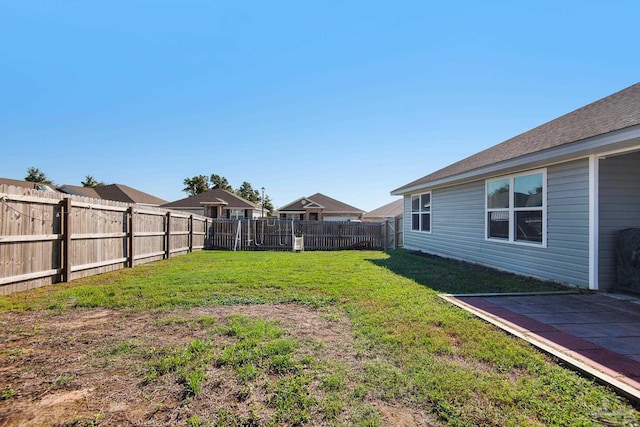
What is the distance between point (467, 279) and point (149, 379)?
599 centimetres

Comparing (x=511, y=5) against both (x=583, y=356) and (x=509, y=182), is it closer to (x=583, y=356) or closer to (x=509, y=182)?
(x=509, y=182)

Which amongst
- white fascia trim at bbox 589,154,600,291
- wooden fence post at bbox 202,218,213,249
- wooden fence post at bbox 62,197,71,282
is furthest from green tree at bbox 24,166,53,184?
white fascia trim at bbox 589,154,600,291

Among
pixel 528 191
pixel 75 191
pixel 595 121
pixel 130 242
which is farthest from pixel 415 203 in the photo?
pixel 75 191

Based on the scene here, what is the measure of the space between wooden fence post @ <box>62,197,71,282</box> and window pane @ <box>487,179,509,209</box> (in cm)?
945

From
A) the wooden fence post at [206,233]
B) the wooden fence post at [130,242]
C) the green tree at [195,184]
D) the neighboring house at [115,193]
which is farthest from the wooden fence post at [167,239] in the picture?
the green tree at [195,184]

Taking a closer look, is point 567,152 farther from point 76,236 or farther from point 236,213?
point 236,213

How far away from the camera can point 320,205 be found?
100ft

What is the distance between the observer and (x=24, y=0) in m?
6.49

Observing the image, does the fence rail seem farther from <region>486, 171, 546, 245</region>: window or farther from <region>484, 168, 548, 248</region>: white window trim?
<region>486, 171, 546, 245</region>: window

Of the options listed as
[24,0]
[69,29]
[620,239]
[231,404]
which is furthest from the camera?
[69,29]

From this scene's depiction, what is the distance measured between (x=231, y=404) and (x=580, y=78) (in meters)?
12.4

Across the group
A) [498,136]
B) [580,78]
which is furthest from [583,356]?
[498,136]

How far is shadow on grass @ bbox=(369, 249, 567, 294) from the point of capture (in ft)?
18.1

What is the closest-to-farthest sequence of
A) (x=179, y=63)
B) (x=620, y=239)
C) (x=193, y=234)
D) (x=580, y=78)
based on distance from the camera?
(x=620, y=239)
(x=580, y=78)
(x=179, y=63)
(x=193, y=234)
